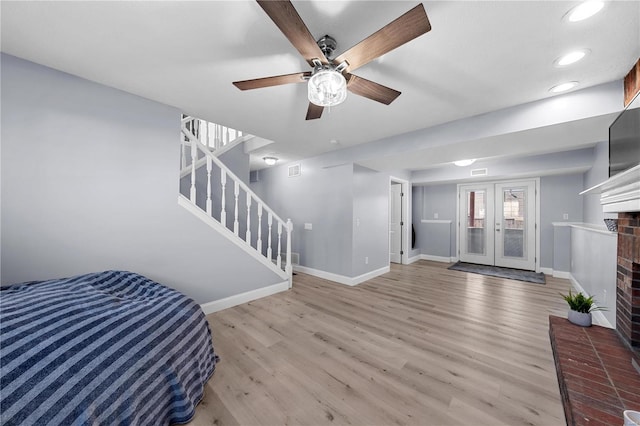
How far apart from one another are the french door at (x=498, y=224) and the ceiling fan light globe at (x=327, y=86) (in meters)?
5.47

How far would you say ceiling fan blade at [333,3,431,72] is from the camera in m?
1.10

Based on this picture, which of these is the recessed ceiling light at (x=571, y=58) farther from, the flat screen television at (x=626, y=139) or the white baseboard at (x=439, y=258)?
the white baseboard at (x=439, y=258)

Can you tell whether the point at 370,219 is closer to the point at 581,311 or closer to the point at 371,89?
the point at 581,311

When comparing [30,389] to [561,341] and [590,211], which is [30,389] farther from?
[590,211]

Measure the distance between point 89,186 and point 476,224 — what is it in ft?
22.8

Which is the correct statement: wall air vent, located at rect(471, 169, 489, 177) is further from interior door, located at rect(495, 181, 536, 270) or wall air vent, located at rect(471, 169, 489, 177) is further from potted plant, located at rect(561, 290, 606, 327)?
potted plant, located at rect(561, 290, 606, 327)

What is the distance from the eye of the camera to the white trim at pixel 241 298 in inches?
112

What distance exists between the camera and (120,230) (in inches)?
90.1

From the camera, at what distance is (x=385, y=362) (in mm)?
1936

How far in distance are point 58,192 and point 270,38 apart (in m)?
2.24

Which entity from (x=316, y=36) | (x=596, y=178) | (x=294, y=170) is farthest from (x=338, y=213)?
(x=596, y=178)

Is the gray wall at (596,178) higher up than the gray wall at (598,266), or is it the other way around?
the gray wall at (596,178)

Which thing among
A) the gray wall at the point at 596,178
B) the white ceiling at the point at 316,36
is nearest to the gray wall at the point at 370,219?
the white ceiling at the point at 316,36

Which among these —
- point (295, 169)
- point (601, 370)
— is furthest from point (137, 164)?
point (601, 370)
